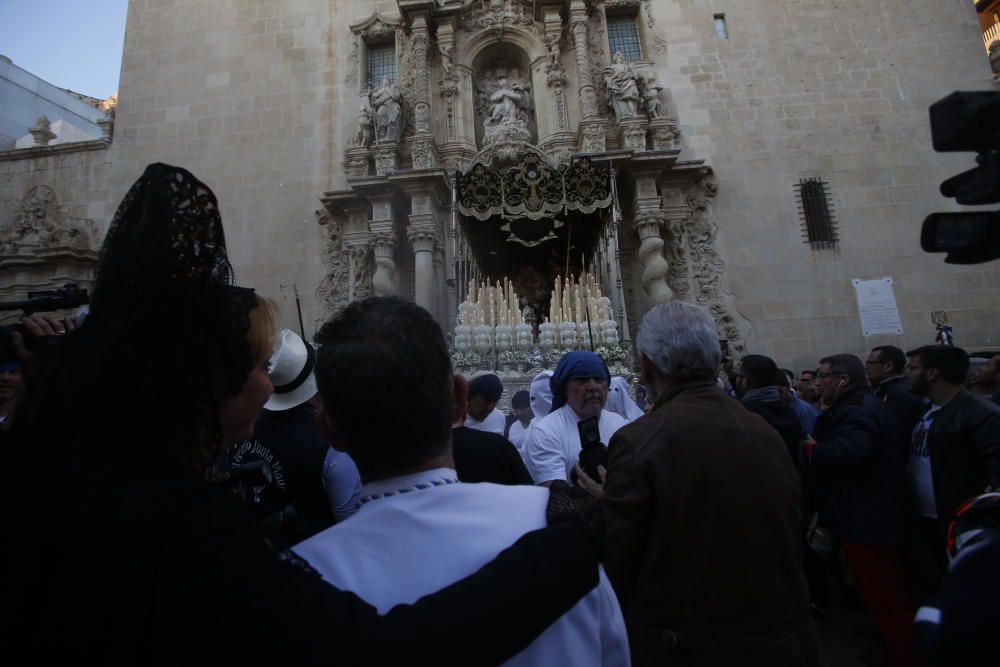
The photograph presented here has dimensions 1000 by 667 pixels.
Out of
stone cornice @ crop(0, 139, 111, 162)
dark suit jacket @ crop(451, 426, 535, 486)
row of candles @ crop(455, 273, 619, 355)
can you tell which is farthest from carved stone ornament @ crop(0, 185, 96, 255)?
dark suit jacket @ crop(451, 426, 535, 486)

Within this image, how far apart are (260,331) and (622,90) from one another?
481 inches

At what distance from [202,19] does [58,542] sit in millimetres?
17394

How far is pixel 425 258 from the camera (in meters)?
11.1

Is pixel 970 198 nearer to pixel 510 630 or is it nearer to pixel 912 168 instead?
pixel 510 630

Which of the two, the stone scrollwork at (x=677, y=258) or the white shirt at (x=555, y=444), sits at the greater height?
the stone scrollwork at (x=677, y=258)

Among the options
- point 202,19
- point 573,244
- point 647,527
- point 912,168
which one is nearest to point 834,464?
point 647,527

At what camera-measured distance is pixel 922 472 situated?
3717mm

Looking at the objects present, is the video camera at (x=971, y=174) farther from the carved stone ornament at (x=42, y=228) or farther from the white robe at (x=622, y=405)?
the carved stone ornament at (x=42, y=228)

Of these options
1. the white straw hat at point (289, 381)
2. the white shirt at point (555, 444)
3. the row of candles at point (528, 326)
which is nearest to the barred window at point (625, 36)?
the row of candles at point (528, 326)

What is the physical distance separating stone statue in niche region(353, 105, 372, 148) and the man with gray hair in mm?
11924

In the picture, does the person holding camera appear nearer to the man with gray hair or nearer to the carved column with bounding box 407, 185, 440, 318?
the man with gray hair

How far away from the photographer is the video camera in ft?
4.74

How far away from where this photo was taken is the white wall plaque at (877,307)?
11.2 metres

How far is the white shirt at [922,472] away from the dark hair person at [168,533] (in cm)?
372
